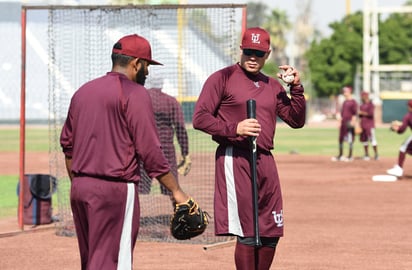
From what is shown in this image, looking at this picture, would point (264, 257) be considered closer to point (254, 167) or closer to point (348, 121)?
point (254, 167)

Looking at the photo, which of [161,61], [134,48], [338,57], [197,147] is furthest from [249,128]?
[338,57]

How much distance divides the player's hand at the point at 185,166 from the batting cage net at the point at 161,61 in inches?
0.5

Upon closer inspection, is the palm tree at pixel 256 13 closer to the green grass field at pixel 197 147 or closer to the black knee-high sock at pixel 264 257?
the green grass field at pixel 197 147

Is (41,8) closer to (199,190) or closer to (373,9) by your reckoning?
(199,190)

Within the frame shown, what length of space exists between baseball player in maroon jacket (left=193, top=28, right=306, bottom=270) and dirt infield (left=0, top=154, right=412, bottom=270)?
2902 mm

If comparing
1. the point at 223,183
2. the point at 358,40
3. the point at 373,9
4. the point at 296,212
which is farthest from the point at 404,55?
the point at 223,183

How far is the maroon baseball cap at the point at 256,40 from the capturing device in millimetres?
7542

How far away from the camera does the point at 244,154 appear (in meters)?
7.62

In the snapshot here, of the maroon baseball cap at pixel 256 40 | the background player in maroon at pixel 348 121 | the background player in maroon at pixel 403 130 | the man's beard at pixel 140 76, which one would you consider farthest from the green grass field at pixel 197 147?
the background player in maroon at pixel 403 130

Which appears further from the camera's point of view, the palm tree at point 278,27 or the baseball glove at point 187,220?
the palm tree at point 278,27

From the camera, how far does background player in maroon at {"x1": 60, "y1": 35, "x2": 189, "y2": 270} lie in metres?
6.09

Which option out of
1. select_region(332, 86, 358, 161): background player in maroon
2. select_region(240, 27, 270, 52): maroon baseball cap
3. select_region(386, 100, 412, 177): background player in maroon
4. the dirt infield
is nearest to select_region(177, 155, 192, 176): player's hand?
the dirt infield

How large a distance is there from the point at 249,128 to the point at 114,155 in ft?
4.65

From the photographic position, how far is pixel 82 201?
6.25 meters
